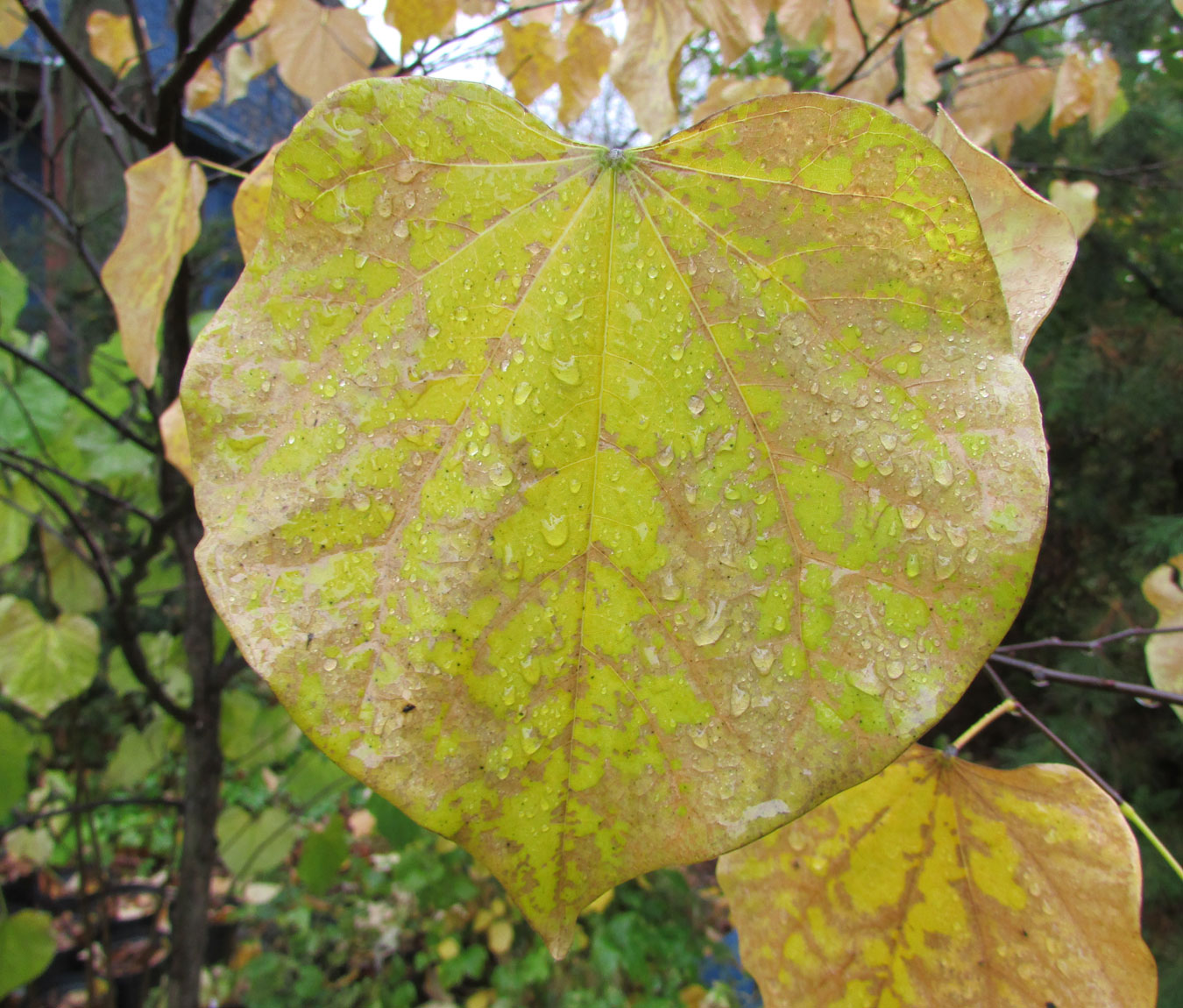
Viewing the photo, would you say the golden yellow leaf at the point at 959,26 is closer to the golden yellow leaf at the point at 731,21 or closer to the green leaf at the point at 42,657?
the golden yellow leaf at the point at 731,21

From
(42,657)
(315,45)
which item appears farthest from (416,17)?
(42,657)

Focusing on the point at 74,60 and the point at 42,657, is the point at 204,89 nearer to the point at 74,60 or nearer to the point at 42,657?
the point at 74,60

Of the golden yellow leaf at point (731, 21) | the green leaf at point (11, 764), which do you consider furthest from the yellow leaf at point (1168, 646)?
the green leaf at point (11, 764)

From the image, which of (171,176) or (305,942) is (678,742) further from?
(305,942)

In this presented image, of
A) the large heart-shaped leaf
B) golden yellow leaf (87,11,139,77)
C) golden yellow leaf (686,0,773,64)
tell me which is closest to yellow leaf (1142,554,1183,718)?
the large heart-shaped leaf

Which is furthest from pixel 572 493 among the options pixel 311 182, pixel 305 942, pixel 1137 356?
pixel 305 942
